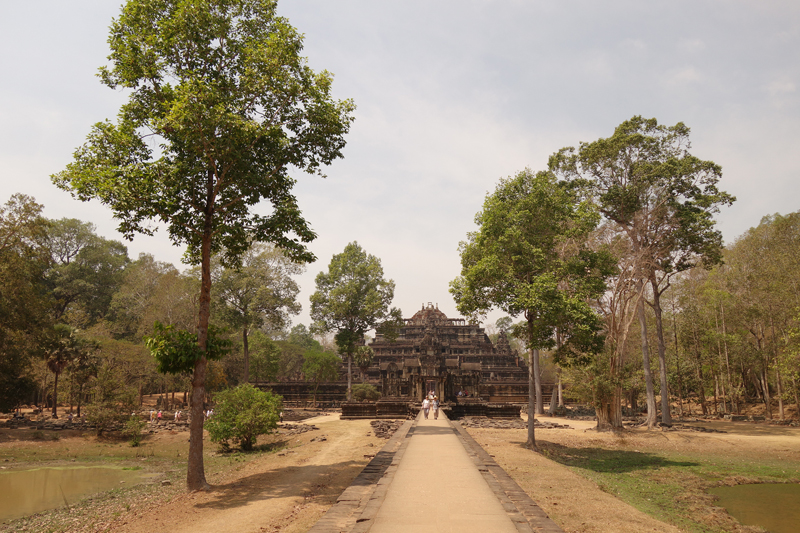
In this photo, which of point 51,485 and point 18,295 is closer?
point 51,485

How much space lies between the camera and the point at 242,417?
17.2 m

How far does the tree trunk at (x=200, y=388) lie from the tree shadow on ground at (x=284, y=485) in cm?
52

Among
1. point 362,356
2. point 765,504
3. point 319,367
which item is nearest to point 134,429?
point 319,367

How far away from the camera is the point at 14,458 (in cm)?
1773

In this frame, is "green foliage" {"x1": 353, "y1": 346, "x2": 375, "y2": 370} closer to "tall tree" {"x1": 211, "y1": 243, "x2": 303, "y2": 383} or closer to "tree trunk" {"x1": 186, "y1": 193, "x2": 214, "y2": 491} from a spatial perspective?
"tall tree" {"x1": 211, "y1": 243, "x2": 303, "y2": 383}

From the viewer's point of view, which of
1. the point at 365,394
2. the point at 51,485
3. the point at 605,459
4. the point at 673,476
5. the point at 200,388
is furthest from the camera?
the point at 365,394

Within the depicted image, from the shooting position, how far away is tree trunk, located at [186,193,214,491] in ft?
34.4

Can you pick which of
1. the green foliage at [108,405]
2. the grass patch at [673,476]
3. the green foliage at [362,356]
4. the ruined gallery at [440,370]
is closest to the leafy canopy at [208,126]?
the grass patch at [673,476]

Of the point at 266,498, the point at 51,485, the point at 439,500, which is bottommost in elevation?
the point at 51,485

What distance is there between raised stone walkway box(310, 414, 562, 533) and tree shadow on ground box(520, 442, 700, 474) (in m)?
5.25

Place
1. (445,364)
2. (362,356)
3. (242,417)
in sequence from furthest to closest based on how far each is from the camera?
(445,364), (362,356), (242,417)

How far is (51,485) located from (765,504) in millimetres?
20091

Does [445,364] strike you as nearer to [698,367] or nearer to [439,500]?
[698,367]

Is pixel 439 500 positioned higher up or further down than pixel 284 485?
higher up
